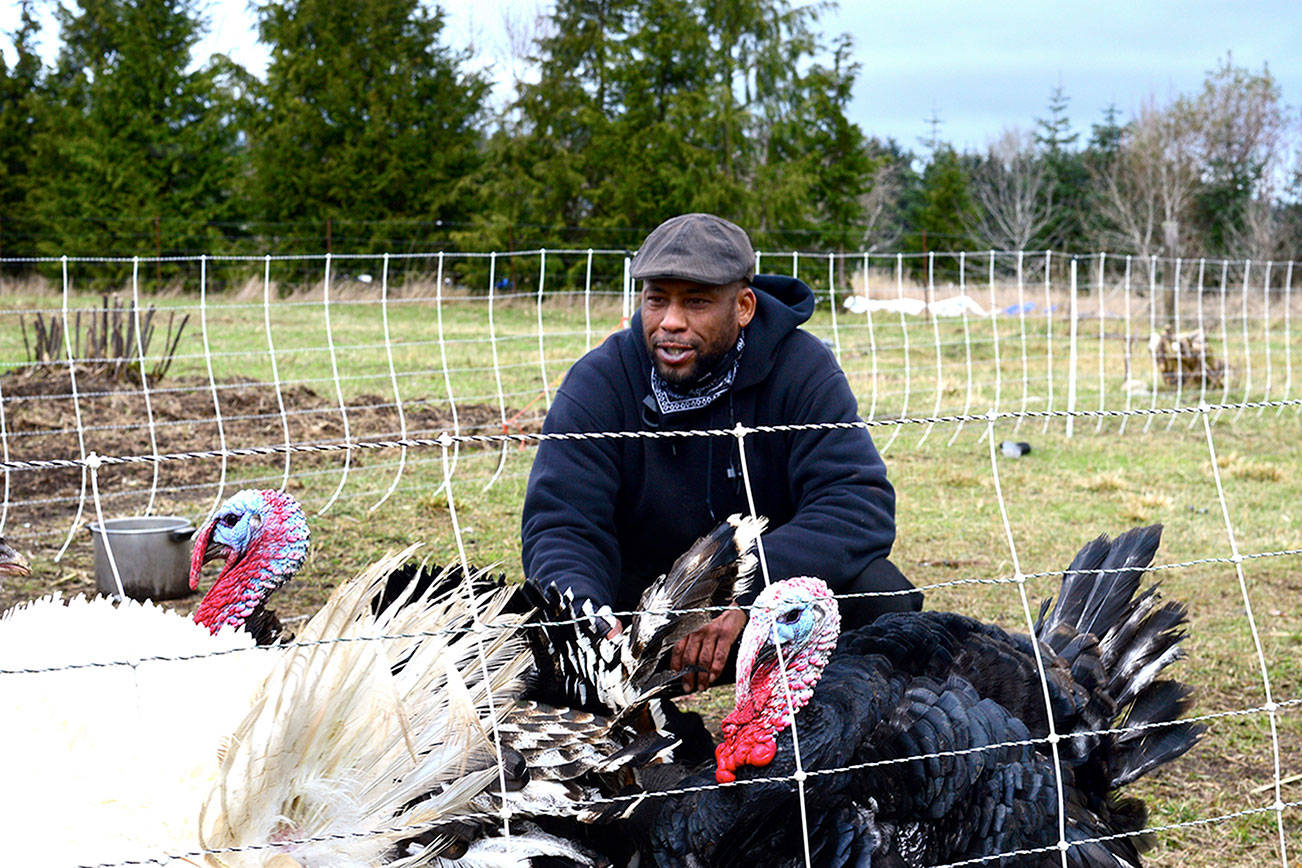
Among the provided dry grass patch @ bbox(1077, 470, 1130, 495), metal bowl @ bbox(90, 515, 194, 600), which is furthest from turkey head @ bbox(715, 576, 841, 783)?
dry grass patch @ bbox(1077, 470, 1130, 495)

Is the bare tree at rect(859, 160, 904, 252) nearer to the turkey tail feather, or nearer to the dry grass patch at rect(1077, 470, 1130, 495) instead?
the dry grass patch at rect(1077, 470, 1130, 495)

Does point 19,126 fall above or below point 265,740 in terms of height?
above

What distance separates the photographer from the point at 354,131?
22172 millimetres

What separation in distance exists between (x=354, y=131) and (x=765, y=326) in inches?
808

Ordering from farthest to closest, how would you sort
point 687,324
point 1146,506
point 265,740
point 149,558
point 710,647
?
point 1146,506, point 149,558, point 687,324, point 710,647, point 265,740

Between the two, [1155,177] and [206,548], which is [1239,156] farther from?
[206,548]

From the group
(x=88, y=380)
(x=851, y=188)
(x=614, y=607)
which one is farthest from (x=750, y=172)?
(x=614, y=607)

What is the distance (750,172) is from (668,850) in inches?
780

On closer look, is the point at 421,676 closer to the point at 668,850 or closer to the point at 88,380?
the point at 668,850

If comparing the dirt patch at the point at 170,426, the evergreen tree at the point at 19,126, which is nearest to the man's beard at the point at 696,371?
the dirt patch at the point at 170,426

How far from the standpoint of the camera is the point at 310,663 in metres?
1.90

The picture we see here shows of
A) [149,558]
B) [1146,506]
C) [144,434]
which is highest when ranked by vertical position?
[144,434]

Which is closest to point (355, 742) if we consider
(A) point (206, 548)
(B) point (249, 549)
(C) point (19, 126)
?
(B) point (249, 549)

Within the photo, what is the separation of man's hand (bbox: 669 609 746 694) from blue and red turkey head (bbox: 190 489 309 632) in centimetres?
111
